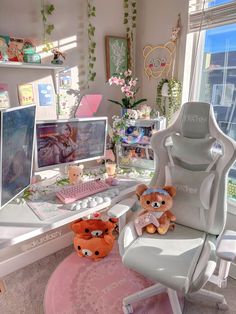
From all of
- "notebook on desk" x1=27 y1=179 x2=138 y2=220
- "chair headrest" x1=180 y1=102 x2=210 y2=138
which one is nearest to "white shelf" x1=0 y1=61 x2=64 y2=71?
"notebook on desk" x1=27 y1=179 x2=138 y2=220

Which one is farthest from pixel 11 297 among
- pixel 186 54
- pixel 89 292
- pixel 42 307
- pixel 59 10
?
pixel 186 54

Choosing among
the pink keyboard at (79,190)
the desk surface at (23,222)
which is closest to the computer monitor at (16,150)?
the desk surface at (23,222)

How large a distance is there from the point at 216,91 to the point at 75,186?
1354 millimetres

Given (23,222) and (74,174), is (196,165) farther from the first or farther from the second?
(23,222)

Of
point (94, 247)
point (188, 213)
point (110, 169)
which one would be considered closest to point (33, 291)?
point (94, 247)

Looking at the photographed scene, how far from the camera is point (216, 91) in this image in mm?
2004

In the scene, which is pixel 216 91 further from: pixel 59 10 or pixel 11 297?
pixel 11 297

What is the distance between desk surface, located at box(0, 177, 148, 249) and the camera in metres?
1.19

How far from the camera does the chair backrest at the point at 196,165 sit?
59.5 inches

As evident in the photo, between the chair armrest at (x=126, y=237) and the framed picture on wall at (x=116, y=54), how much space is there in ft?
4.52

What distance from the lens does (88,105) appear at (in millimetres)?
2092

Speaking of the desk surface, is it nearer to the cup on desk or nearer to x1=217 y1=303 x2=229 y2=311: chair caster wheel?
the cup on desk

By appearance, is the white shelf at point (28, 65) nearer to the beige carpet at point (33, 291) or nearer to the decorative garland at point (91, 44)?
the decorative garland at point (91, 44)

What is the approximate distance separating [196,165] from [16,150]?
3.75 feet
